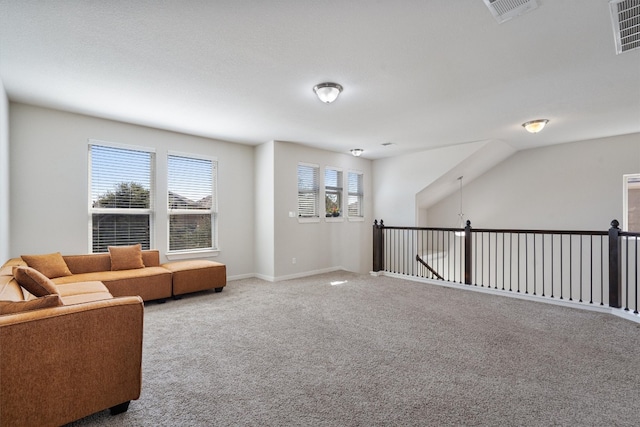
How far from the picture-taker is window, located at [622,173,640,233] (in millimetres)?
5680

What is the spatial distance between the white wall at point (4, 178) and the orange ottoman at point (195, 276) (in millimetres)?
1814

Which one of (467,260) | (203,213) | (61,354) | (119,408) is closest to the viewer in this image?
(61,354)

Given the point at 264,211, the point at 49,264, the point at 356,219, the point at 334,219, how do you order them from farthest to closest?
the point at 356,219, the point at 334,219, the point at 264,211, the point at 49,264

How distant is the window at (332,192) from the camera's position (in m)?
6.97

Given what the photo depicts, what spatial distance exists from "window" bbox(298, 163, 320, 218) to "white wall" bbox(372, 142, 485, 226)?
194 centimetres

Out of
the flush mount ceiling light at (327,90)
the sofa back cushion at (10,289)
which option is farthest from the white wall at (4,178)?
the flush mount ceiling light at (327,90)

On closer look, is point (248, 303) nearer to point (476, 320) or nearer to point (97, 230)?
point (97, 230)

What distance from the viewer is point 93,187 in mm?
4574

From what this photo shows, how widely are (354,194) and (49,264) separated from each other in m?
5.78

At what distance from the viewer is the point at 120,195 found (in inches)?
189

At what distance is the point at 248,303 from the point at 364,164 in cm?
475

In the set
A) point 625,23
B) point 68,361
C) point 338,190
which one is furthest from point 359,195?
point 68,361

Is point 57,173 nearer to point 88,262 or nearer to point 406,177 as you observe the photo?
point 88,262

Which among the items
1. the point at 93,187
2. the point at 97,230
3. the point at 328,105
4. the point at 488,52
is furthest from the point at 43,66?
the point at 488,52
